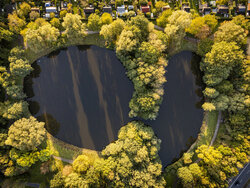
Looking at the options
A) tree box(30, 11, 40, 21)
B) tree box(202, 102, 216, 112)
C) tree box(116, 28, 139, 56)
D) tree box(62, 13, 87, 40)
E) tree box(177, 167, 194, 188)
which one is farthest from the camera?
tree box(30, 11, 40, 21)

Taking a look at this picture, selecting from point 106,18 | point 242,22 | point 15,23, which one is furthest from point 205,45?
point 15,23

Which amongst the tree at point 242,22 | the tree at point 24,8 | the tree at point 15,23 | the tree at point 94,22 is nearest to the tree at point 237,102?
the tree at point 242,22

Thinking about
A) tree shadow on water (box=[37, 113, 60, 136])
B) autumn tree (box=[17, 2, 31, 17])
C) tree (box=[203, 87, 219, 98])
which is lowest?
tree shadow on water (box=[37, 113, 60, 136])

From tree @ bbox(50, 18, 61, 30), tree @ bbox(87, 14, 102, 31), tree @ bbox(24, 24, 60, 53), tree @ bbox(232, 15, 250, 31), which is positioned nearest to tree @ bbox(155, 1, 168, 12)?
tree @ bbox(87, 14, 102, 31)

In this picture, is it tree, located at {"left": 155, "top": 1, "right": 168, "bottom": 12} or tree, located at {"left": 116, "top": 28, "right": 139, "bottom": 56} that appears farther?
tree, located at {"left": 155, "top": 1, "right": 168, "bottom": 12}

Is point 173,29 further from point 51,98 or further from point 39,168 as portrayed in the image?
point 39,168

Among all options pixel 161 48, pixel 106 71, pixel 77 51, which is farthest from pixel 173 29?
pixel 77 51

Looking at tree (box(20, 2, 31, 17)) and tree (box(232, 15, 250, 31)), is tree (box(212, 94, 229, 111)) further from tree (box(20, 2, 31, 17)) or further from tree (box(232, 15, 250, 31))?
tree (box(20, 2, 31, 17))

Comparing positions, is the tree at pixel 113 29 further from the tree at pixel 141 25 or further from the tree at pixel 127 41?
the tree at pixel 141 25
